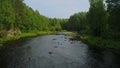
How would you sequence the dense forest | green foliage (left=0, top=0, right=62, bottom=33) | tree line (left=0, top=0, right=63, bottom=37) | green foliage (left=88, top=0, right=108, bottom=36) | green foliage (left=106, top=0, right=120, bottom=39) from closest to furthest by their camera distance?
green foliage (left=106, top=0, right=120, bottom=39)
the dense forest
green foliage (left=88, top=0, right=108, bottom=36)
tree line (left=0, top=0, right=63, bottom=37)
green foliage (left=0, top=0, right=62, bottom=33)

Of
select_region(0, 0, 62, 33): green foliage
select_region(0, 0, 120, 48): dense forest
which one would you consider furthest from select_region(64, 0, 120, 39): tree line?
select_region(0, 0, 62, 33): green foliage

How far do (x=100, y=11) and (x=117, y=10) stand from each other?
1557 centimetres

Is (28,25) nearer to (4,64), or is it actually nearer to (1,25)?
(1,25)

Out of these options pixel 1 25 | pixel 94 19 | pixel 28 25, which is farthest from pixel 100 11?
pixel 28 25

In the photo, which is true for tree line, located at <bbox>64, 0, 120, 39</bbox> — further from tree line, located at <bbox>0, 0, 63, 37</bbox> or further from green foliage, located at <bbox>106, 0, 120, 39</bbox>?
tree line, located at <bbox>0, 0, 63, 37</bbox>

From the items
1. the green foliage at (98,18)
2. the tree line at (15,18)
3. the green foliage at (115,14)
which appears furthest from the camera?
the tree line at (15,18)

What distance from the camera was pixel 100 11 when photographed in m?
66.4

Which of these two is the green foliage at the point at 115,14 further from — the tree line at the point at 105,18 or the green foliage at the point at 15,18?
the green foliage at the point at 15,18

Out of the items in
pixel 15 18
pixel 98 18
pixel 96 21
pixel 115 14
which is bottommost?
pixel 96 21

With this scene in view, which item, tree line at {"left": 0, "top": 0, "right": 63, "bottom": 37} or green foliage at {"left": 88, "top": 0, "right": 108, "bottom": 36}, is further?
tree line at {"left": 0, "top": 0, "right": 63, "bottom": 37}

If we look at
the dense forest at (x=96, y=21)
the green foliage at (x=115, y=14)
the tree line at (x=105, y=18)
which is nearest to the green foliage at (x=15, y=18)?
the dense forest at (x=96, y=21)

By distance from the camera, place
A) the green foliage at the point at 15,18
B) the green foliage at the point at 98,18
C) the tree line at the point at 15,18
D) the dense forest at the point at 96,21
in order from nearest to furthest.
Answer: the dense forest at the point at 96,21 < the green foliage at the point at 98,18 < the tree line at the point at 15,18 < the green foliage at the point at 15,18

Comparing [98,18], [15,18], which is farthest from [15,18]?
[98,18]

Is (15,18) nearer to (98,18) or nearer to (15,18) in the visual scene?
(15,18)
